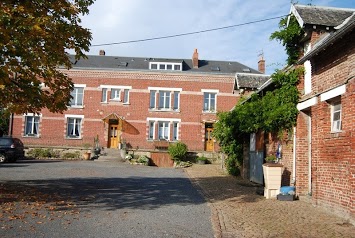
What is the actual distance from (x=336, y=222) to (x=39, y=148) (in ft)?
92.8

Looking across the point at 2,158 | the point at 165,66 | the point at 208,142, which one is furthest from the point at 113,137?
the point at 2,158

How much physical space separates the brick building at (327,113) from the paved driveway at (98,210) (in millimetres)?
3232

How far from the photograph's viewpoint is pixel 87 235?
6.55 metres

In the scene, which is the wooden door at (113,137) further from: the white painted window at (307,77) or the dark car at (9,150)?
the white painted window at (307,77)

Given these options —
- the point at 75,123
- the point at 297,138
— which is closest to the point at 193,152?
the point at 75,123

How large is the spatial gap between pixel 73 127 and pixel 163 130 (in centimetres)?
875

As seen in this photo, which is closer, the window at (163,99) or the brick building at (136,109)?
the brick building at (136,109)

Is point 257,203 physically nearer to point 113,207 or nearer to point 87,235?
point 113,207

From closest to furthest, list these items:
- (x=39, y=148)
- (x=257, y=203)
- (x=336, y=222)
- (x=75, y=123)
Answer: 1. (x=336, y=222)
2. (x=257, y=203)
3. (x=39, y=148)
4. (x=75, y=123)

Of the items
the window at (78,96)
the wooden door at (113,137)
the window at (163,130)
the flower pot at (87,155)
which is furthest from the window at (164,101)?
the flower pot at (87,155)

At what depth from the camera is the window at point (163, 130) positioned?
34.8 metres

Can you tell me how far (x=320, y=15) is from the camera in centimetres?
1138

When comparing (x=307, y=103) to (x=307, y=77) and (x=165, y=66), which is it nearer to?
(x=307, y=77)

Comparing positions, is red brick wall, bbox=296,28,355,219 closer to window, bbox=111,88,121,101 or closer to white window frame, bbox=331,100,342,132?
white window frame, bbox=331,100,342,132
